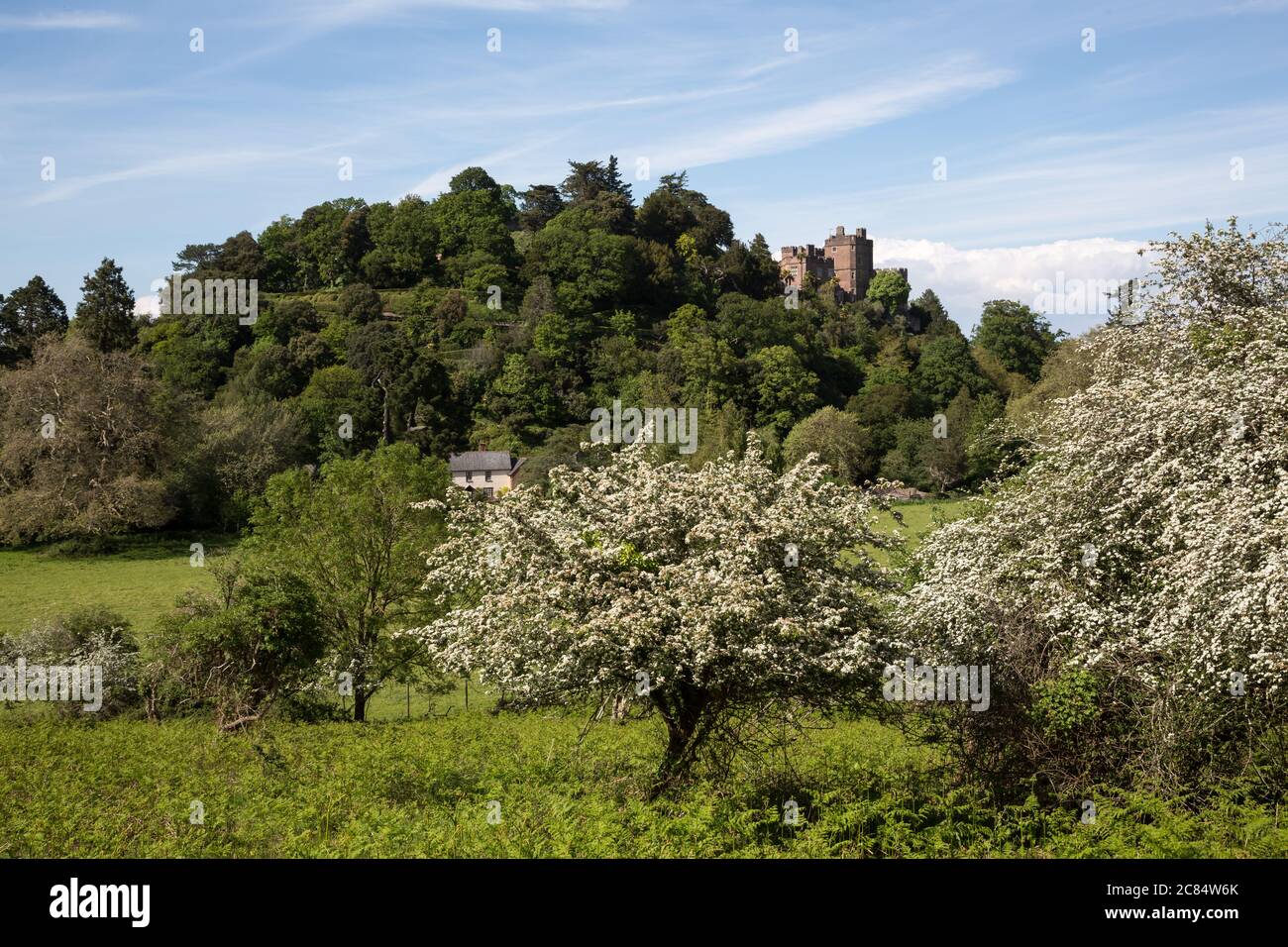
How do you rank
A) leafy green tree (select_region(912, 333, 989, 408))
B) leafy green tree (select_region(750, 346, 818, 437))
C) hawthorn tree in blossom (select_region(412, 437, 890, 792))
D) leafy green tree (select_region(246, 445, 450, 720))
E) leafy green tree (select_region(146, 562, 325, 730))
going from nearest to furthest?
hawthorn tree in blossom (select_region(412, 437, 890, 792)) < leafy green tree (select_region(146, 562, 325, 730)) < leafy green tree (select_region(246, 445, 450, 720)) < leafy green tree (select_region(750, 346, 818, 437)) < leafy green tree (select_region(912, 333, 989, 408))

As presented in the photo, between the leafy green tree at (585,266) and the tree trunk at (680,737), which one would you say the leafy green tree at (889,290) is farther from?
the tree trunk at (680,737)

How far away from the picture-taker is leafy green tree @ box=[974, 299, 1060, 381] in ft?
423

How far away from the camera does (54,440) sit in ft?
201

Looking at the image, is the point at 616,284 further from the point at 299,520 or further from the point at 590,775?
→ the point at 590,775

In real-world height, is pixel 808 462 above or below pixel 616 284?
below

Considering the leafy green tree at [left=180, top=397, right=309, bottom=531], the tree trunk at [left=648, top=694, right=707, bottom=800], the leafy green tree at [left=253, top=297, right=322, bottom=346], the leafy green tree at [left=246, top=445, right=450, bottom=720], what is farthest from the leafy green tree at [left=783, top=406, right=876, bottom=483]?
the tree trunk at [left=648, top=694, right=707, bottom=800]

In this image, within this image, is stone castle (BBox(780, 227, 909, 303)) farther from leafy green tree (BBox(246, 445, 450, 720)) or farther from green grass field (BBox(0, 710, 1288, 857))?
green grass field (BBox(0, 710, 1288, 857))

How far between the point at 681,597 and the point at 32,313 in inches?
3524

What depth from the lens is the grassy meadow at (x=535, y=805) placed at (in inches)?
460

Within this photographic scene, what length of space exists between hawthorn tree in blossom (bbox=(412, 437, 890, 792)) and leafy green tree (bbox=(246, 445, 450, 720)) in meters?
14.8

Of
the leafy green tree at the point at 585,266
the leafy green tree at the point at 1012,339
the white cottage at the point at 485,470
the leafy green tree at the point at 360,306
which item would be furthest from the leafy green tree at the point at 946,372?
the leafy green tree at the point at 360,306
